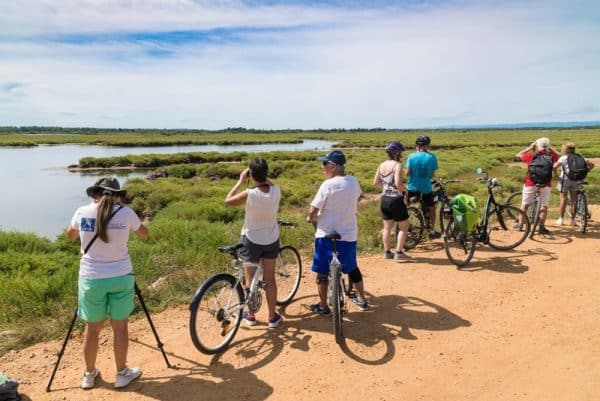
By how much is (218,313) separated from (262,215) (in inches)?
45.6

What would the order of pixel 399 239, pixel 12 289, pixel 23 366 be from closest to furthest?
pixel 23 366 < pixel 12 289 < pixel 399 239

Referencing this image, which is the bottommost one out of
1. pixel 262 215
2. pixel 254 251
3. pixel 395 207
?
pixel 254 251

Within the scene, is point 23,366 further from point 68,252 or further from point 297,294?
point 68,252

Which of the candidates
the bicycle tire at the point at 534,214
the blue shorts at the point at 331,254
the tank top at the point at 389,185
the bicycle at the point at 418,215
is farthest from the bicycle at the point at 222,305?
the bicycle tire at the point at 534,214

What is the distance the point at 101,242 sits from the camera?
11.9ft

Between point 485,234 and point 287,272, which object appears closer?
point 287,272

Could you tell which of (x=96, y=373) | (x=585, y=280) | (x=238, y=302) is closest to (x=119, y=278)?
(x=96, y=373)

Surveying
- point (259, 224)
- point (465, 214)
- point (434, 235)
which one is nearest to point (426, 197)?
point (434, 235)

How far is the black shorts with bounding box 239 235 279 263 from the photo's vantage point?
15.3 feet

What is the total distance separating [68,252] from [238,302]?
31.5ft

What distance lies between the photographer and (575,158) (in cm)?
864

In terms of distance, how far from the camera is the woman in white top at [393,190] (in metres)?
6.58

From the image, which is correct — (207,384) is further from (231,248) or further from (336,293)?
(336,293)

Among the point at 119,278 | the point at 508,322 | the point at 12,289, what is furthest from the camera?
the point at 12,289
